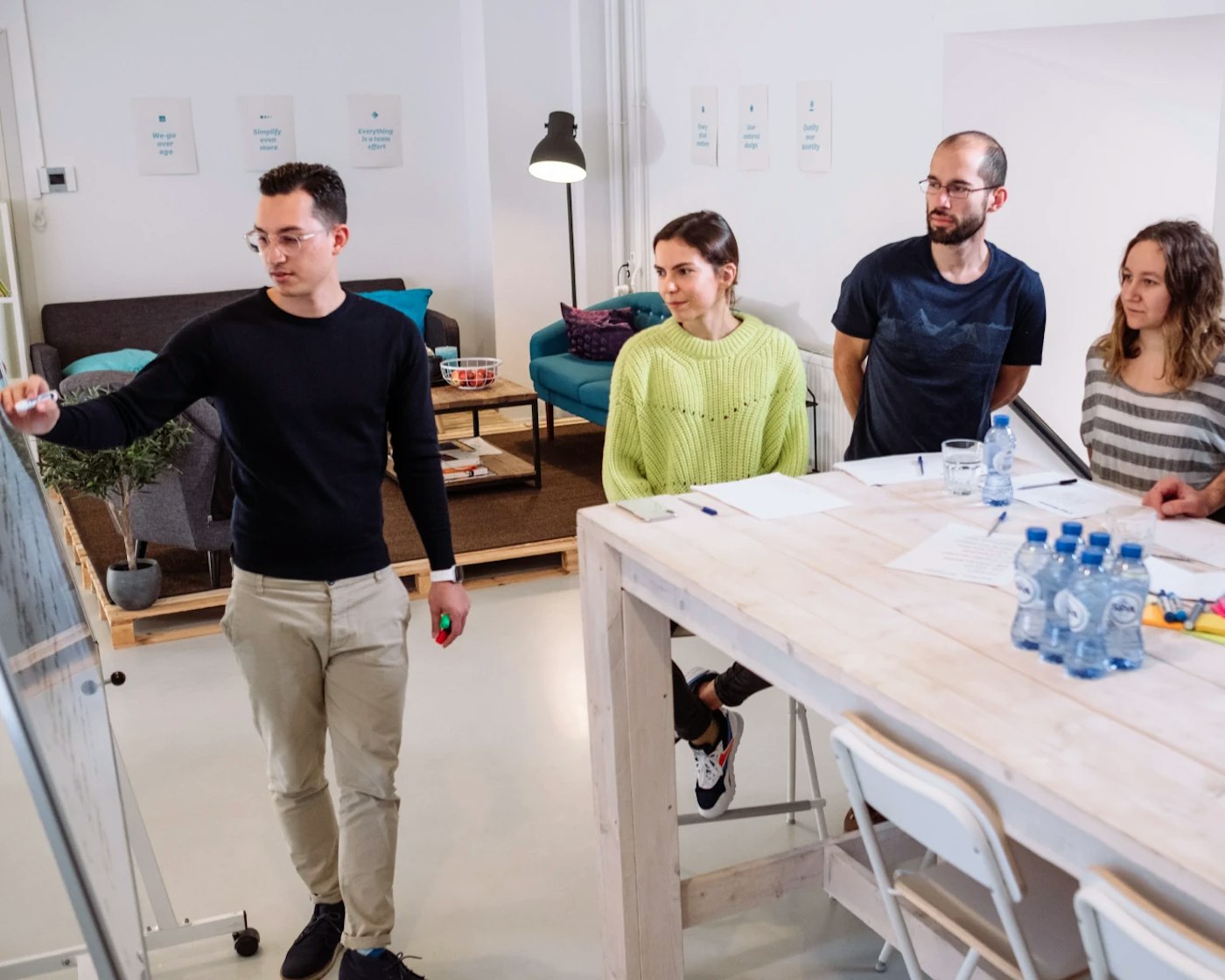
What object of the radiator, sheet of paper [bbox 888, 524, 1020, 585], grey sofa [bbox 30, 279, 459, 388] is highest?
sheet of paper [bbox 888, 524, 1020, 585]

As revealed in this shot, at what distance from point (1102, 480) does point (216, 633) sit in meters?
3.14

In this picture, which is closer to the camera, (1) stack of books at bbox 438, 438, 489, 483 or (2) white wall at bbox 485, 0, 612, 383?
(1) stack of books at bbox 438, 438, 489, 483

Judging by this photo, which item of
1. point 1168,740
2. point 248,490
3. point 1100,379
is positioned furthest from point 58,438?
point 1100,379

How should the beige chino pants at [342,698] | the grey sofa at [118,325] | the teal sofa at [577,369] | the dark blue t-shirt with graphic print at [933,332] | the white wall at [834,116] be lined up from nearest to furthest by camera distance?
the beige chino pants at [342,698]
the dark blue t-shirt with graphic print at [933,332]
the white wall at [834,116]
the teal sofa at [577,369]
the grey sofa at [118,325]

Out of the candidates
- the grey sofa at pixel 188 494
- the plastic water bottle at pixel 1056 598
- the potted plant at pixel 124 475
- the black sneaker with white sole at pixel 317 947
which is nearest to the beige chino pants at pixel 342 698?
the black sneaker with white sole at pixel 317 947

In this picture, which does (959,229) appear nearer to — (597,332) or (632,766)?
(632,766)

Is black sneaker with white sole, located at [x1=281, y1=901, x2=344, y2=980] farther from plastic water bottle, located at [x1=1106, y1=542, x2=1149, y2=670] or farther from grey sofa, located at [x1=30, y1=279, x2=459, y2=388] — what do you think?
grey sofa, located at [x1=30, y1=279, x2=459, y2=388]

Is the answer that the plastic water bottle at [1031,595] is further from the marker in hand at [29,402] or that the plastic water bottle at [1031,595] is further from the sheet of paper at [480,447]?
the sheet of paper at [480,447]

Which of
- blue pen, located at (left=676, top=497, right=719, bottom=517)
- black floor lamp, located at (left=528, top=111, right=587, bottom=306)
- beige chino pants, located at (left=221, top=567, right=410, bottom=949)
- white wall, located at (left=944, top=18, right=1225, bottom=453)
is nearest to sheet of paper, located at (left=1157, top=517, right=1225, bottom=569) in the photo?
blue pen, located at (left=676, top=497, right=719, bottom=517)

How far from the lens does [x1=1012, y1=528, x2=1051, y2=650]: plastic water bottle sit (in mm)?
1911

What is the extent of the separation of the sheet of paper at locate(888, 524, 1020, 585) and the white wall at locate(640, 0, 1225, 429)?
7.95 ft

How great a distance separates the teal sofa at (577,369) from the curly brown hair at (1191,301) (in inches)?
141

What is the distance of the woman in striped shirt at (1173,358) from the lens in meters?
2.94

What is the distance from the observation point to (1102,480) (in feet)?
10.4
